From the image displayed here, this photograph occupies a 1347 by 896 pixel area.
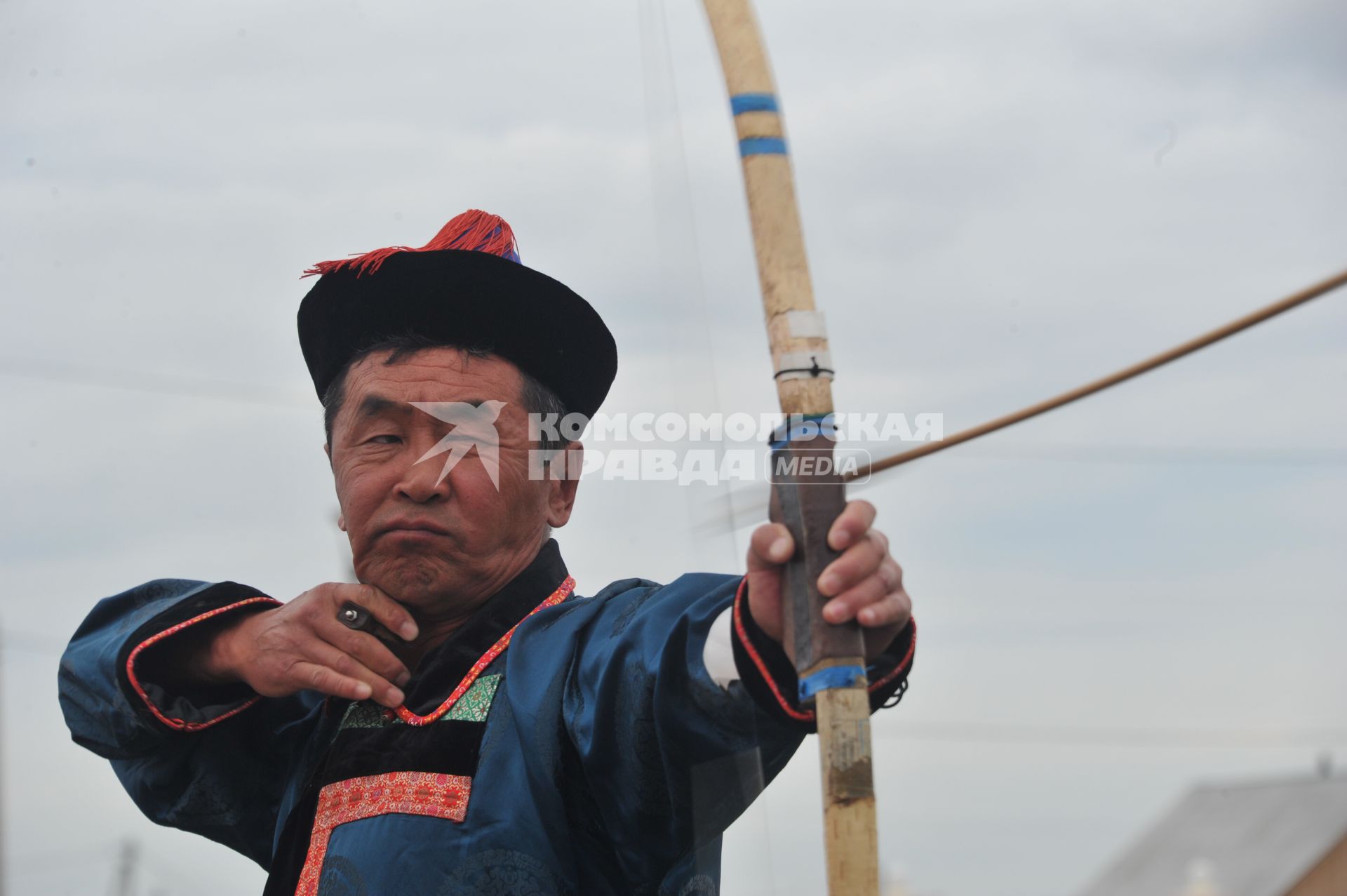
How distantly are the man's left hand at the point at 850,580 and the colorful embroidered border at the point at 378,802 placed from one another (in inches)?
23.3

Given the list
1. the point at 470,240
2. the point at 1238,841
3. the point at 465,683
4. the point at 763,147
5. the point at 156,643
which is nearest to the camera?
the point at 763,147

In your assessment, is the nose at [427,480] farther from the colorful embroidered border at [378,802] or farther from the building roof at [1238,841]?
the building roof at [1238,841]

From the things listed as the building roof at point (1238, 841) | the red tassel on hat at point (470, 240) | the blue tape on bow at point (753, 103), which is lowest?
the building roof at point (1238, 841)

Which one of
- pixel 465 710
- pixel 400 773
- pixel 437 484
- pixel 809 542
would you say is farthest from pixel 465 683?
pixel 809 542

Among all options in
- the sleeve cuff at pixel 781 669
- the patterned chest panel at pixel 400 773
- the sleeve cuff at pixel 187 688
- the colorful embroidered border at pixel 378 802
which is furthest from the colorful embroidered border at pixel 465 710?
the sleeve cuff at pixel 781 669

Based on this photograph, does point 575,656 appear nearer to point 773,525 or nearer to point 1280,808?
point 773,525

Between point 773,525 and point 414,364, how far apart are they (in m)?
0.97

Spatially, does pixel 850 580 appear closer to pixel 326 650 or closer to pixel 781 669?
pixel 781 669

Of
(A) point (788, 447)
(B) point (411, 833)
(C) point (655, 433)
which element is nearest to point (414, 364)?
(C) point (655, 433)

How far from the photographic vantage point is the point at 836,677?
1.50 meters

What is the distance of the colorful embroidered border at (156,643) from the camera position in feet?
7.39

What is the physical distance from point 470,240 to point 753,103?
2.71 feet

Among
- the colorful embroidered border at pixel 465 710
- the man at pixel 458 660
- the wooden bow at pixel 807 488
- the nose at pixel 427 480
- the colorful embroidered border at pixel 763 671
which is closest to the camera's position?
the wooden bow at pixel 807 488

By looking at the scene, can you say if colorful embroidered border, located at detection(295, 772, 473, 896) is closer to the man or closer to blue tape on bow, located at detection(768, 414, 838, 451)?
the man
